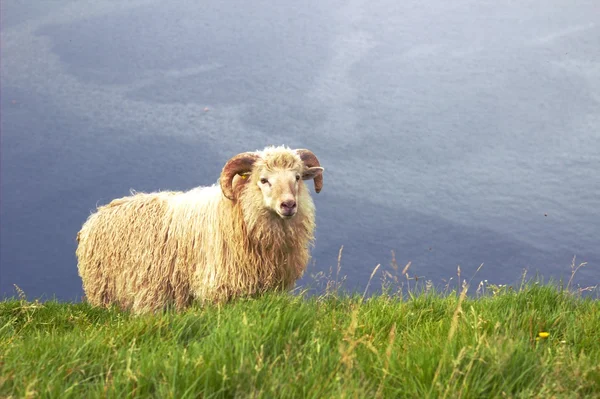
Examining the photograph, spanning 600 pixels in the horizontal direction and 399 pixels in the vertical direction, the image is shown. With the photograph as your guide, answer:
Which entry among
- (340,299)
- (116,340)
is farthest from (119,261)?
(116,340)

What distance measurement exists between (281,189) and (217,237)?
0.89 metres

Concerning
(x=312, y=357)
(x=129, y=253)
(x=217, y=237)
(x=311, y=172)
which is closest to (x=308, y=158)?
(x=311, y=172)

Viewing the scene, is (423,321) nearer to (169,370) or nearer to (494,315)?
(494,315)

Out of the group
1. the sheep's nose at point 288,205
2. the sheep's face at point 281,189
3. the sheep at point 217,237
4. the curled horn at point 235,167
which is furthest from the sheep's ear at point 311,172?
the sheep's nose at point 288,205

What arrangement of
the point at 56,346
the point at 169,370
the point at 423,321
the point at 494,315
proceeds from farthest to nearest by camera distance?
the point at 423,321 < the point at 494,315 < the point at 56,346 < the point at 169,370

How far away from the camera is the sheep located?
19.7 ft

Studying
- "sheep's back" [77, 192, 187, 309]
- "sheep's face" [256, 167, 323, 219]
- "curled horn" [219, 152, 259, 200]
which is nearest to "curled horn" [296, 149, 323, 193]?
"sheep's face" [256, 167, 323, 219]

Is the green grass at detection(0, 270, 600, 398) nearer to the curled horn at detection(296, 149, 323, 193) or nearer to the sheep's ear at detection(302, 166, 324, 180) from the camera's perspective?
the sheep's ear at detection(302, 166, 324, 180)

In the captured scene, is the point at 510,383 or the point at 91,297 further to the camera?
the point at 91,297

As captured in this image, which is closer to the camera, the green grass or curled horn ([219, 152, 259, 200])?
the green grass

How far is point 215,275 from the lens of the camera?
6266mm

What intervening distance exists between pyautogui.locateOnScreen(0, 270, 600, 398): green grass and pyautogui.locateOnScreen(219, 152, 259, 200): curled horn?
139cm

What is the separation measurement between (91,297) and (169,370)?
4.30m

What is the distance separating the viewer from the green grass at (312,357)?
3336 mm
